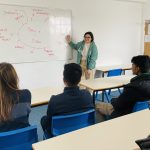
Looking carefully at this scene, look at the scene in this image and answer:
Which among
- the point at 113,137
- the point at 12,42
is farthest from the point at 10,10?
the point at 113,137

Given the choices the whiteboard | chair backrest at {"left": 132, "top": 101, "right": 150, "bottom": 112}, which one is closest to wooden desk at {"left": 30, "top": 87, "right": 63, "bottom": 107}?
chair backrest at {"left": 132, "top": 101, "right": 150, "bottom": 112}

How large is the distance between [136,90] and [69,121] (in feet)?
2.86

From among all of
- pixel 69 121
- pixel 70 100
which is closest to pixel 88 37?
pixel 70 100

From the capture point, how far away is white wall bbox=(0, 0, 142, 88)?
4.52 metres

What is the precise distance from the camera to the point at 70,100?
6.64 ft

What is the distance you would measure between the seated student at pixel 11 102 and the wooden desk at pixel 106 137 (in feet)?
1.32

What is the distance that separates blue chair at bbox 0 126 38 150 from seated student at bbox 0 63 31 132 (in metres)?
0.17

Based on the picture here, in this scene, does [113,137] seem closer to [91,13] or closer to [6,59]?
[6,59]

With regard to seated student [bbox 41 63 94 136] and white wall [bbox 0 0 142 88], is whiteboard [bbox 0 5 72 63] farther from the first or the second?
seated student [bbox 41 63 94 136]

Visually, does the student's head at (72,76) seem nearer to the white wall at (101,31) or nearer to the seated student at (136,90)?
the seated student at (136,90)

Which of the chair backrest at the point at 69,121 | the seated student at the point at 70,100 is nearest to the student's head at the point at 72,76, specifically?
the seated student at the point at 70,100

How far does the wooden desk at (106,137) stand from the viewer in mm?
1359

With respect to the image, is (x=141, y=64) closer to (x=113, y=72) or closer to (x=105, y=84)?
(x=105, y=84)

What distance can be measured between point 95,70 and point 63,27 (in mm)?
1319
